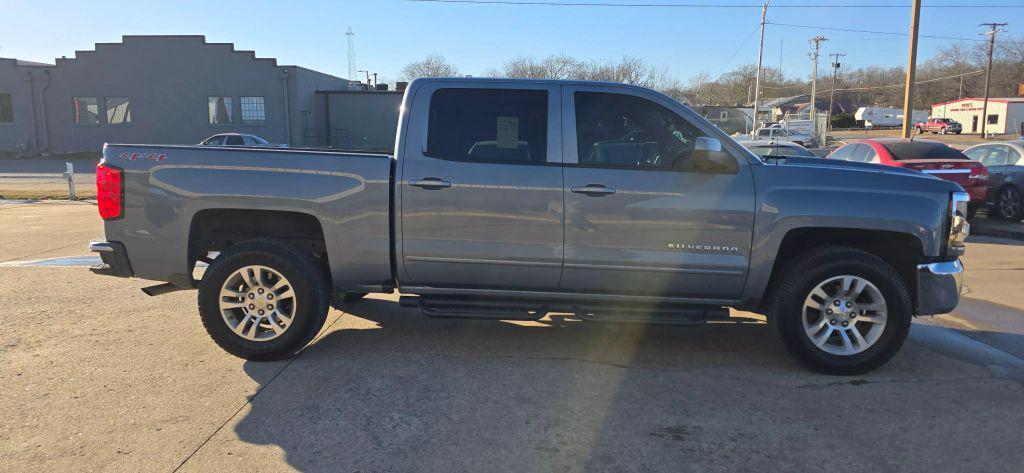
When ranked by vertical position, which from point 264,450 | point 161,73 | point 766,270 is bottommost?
point 264,450

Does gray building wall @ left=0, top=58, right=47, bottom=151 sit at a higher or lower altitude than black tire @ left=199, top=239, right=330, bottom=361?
higher

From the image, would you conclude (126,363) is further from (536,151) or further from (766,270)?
(766,270)

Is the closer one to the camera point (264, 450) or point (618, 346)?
point (264, 450)

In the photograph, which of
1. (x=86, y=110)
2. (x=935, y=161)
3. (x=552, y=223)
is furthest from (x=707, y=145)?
(x=86, y=110)

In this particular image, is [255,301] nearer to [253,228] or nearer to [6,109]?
[253,228]

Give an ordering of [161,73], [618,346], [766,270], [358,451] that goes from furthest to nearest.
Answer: [161,73] < [618,346] < [766,270] < [358,451]

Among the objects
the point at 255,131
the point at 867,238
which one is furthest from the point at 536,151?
the point at 255,131

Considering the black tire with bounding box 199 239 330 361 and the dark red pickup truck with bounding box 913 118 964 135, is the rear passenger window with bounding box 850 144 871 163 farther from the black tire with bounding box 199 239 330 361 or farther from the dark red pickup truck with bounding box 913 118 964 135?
the dark red pickup truck with bounding box 913 118 964 135

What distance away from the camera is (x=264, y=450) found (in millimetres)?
3486

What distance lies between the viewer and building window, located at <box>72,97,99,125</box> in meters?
39.2

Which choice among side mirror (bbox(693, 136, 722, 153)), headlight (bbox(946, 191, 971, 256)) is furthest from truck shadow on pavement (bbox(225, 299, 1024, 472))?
side mirror (bbox(693, 136, 722, 153))

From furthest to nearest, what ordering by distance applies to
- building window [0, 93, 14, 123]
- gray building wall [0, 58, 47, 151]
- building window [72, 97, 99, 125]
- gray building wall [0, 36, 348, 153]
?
building window [0, 93, 14, 123], building window [72, 97, 99, 125], gray building wall [0, 58, 47, 151], gray building wall [0, 36, 348, 153]

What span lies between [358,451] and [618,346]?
2419mm

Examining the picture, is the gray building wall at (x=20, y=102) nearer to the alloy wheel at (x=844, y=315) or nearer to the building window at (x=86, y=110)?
the building window at (x=86, y=110)
